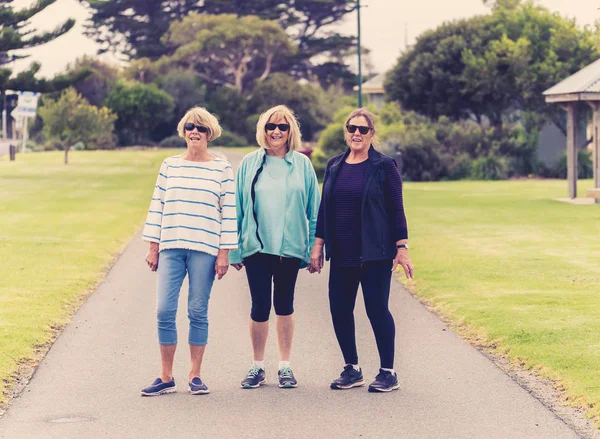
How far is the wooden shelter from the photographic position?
86.2ft

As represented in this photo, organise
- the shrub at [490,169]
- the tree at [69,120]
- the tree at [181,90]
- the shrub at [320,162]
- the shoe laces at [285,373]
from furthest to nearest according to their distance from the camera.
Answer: the tree at [181,90] → the tree at [69,120] → the shrub at [490,169] → the shrub at [320,162] → the shoe laces at [285,373]

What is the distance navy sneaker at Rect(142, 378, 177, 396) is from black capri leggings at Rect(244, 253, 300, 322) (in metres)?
0.76

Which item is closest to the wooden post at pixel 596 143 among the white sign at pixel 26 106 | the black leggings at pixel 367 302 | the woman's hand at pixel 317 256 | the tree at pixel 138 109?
the black leggings at pixel 367 302

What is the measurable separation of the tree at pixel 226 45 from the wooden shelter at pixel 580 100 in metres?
53.2

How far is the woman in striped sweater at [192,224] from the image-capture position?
23.4 ft

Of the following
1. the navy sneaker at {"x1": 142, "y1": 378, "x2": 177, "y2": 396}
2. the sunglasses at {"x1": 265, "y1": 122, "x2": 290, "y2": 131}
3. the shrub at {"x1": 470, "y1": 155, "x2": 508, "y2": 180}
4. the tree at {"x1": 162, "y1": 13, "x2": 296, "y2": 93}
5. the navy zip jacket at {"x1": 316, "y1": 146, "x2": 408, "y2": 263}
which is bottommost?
the navy sneaker at {"x1": 142, "y1": 378, "x2": 177, "y2": 396}

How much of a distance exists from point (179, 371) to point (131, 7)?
80493mm

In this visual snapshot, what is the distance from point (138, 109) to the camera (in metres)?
75.1

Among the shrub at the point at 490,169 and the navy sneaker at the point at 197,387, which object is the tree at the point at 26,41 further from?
the navy sneaker at the point at 197,387

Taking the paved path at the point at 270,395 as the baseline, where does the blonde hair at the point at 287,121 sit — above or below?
above

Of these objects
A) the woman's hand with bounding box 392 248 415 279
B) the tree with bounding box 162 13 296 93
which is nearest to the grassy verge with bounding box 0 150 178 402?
the woman's hand with bounding box 392 248 415 279

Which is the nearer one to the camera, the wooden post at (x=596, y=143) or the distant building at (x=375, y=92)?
the wooden post at (x=596, y=143)

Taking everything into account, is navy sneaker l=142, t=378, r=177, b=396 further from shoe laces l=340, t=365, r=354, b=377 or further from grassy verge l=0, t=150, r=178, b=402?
shoe laces l=340, t=365, r=354, b=377

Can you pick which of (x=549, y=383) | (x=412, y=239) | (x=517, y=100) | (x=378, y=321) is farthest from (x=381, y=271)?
(x=517, y=100)
